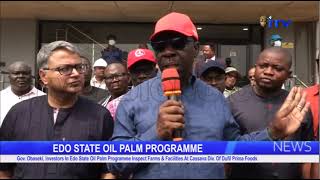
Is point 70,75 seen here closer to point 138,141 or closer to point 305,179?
point 138,141

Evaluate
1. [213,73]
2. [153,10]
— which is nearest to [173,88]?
[213,73]

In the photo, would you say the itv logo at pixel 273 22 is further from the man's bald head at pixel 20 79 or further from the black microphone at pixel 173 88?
the black microphone at pixel 173 88

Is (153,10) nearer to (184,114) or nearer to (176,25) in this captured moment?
(176,25)

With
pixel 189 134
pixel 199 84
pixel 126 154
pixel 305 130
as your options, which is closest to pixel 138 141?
pixel 126 154

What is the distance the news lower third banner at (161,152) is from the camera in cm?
220

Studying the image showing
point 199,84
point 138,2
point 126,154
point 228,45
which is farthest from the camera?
point 228,45

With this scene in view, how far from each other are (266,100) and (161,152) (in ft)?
3.59

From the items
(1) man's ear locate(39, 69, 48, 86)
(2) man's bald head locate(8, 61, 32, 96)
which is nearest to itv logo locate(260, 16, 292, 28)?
(2) man's bald head locate(8, 61, 32, 96)

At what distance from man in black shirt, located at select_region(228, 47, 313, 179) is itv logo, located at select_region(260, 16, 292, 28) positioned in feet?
23.1

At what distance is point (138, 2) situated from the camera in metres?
9.30

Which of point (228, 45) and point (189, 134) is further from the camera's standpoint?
point (228, 45)

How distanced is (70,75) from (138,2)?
659cm

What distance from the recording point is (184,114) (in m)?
2.30

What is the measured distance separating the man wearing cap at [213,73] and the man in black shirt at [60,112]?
168cm
